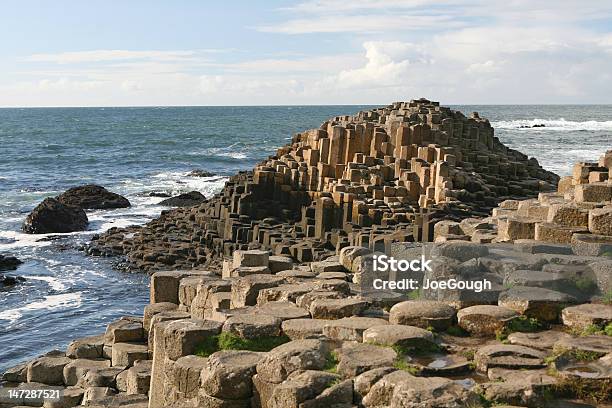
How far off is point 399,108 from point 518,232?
2087 centimetres

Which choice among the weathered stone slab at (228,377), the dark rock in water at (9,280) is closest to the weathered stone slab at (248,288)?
the weathered stone slab at (228,377)

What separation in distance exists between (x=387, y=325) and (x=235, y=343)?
5.61 feet

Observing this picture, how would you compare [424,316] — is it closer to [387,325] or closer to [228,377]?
[387,325]

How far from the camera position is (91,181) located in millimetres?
50438

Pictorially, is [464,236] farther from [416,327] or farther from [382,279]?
[416,327]

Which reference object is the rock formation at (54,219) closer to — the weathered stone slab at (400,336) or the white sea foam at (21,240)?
the white sea foam at (21,240)

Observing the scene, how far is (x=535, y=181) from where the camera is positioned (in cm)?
2519

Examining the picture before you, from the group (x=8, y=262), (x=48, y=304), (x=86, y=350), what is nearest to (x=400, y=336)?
(x=86, y=350)

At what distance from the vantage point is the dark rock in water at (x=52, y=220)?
31.5 meters

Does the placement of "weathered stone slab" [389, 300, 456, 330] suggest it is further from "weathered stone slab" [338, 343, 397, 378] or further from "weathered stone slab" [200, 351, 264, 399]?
"weathered stone slab" [200, 351, 264, 399]

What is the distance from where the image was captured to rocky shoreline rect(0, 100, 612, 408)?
7512 millimetres

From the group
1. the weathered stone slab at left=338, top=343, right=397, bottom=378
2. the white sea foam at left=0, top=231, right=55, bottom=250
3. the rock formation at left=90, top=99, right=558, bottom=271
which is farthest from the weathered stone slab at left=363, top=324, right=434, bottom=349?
the white sea foam at left=0, top=231, right=55, bottom=250

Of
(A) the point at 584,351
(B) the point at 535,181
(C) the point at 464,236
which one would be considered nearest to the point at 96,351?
(C) the point at 464,236

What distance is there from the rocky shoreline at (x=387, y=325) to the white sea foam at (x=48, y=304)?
5.26m
